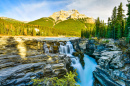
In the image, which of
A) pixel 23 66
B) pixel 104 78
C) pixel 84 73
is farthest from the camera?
pixel 84 73

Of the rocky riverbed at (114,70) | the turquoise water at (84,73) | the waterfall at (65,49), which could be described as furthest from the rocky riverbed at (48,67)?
the waterfall at (65,49)

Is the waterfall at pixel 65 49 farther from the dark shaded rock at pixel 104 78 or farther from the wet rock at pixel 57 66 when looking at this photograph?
the dark shaded rock at pixel 104 78

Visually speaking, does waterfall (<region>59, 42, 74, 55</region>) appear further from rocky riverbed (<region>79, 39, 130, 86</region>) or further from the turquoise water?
rocky riverbed (<region>79, 39, 130, 86</region>)

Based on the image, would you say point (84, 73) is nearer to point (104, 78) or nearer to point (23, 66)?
point (104, 78)

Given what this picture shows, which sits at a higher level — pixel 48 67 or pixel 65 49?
pixel 65 49

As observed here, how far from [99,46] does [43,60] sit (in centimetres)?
2177

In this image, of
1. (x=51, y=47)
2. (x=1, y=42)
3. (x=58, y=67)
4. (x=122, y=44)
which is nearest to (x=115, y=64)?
(x=122, y=44)

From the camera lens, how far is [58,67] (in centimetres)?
1895

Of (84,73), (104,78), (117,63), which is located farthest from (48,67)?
(117,63)

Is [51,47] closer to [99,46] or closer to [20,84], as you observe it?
[20,84]

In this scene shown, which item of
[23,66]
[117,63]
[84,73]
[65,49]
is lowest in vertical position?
[84,73]

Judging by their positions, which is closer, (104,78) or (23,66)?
(23,66)

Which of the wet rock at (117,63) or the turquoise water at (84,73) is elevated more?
the wet rock at (117,63)

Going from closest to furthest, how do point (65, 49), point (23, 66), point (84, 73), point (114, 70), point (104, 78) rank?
point (23, 66) → point (114, 70) → point (104, 78) → point (84, 73) → point (65, 49)
